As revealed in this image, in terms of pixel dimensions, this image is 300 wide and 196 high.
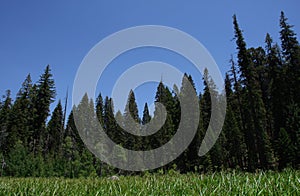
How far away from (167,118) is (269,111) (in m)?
18.1

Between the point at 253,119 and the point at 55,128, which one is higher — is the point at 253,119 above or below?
below

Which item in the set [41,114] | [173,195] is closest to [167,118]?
[41,114]

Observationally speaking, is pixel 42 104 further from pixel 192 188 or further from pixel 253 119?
pixel 192 188

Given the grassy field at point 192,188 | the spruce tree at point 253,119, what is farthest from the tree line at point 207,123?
the grassy field at point 192,188

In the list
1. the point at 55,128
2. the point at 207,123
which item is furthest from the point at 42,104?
the point at 207,123

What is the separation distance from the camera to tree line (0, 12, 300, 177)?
3219cm

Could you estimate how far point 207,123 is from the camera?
4684 centimetres

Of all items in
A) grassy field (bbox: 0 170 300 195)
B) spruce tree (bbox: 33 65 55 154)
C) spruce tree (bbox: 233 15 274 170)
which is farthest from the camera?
spruce tree (bbox: 33 65 55 154)

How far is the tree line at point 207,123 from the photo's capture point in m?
32.2

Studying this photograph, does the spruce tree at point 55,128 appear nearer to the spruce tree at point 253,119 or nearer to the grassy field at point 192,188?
the spruce tree at point 253,119

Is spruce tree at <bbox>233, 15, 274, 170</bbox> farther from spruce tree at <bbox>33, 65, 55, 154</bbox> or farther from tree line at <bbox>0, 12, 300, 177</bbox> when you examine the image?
spruce tree at <bbox>33, 65, 55, 154</bbox>

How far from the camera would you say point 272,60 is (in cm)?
4500

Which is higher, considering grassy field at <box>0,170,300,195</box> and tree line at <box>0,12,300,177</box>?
tree line at <box>0,12,300,177</box>

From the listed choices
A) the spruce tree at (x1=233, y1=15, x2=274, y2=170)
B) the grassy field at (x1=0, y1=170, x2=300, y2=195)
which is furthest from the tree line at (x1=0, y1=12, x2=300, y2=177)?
the grassy field at (x1=0, y1=170, x2=300, y2=195)
